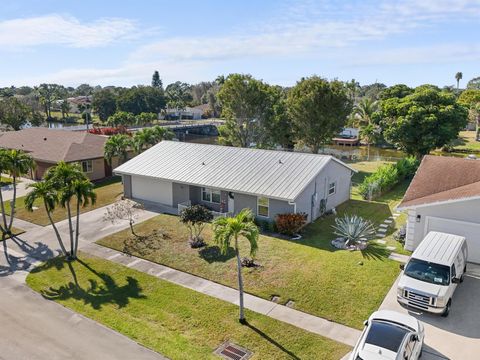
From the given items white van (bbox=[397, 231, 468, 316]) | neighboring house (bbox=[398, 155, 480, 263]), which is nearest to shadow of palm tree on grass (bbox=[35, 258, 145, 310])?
white van (bbox=[397, 231, 468, 316])

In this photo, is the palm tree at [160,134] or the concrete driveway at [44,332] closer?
the concrete driveway at [44,332]

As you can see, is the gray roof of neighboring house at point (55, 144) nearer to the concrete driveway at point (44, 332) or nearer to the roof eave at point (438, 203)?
the concrete driveway at point (44, 332)

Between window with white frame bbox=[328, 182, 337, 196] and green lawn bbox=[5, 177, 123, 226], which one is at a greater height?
window with white frame bbox=[328, 182, 337, 196]

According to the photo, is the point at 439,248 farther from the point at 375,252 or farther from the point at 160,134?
the point at 160,134

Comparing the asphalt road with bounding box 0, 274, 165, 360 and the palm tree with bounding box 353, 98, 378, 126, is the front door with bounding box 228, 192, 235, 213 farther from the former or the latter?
the palm tree with bounding box 353, 98, 378, 126

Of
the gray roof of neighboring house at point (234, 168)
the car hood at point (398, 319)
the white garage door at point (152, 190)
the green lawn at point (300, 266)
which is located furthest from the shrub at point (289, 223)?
the car hood at point (398, 319)

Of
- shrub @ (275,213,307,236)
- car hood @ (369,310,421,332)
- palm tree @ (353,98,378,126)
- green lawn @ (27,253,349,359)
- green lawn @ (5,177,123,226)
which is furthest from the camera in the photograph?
palm tree @ (353,98,378,126)

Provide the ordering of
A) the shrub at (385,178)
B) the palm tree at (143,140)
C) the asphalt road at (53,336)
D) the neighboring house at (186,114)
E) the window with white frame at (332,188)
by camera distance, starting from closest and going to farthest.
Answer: the asphalt road at (53,336) → the window with white frame at (332,188) → the shrub at (385,178) → the palm tree at (143,140) → the neighboring house at (186,114)
